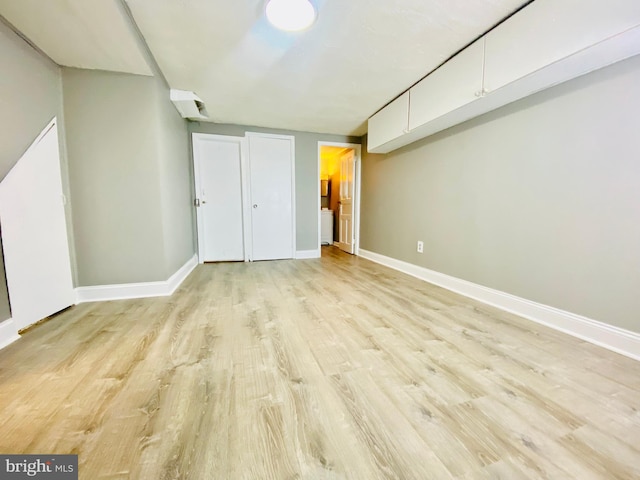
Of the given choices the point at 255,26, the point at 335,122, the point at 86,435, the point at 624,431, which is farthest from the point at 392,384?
the point at 335,122

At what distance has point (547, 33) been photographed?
4.76 ft

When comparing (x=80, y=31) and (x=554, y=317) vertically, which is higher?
(x=80, y=31)

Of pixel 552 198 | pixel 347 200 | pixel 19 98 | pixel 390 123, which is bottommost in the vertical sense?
pixel 552 198

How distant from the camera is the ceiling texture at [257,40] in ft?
5.02

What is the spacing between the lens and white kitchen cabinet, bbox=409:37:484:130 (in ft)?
6.12

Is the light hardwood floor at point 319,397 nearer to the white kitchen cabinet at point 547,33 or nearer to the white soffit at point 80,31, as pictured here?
the white kitchen cabinet at point 547,33

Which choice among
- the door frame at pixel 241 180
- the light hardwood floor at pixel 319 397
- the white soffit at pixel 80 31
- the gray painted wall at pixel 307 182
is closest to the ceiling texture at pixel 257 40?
the white soffit at pixel 80 31

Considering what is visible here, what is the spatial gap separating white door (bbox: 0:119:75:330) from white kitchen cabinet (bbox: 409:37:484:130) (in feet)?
10.1

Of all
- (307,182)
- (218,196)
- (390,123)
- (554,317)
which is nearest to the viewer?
(554,317)

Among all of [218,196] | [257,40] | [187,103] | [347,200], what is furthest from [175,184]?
[347,200]

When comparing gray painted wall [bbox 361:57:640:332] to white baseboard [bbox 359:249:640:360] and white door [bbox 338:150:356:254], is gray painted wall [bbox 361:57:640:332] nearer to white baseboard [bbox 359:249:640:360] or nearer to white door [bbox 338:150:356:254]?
white baseboard [bbox 359:249:640:360]

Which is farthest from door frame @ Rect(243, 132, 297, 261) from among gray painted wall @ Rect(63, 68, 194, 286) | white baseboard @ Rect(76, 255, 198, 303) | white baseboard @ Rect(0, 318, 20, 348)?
white baseboard @ Rect(0, 318, 20, 348)

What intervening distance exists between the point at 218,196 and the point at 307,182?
4.69 ft

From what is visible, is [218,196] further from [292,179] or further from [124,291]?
[124,291]
